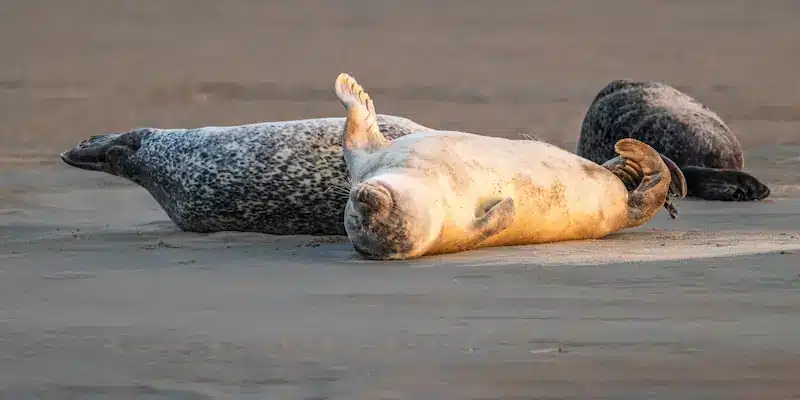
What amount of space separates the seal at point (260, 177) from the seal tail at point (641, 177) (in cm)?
112

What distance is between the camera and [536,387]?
4383mm

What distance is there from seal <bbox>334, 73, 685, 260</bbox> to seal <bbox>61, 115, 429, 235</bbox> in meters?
0.39

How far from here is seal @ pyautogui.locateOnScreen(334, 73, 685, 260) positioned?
6492mm

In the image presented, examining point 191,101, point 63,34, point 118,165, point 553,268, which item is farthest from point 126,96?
point 553,268

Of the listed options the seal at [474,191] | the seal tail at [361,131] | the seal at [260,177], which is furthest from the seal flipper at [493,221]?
the seal at [260,177]

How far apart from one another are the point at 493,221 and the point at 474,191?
0.59 feet

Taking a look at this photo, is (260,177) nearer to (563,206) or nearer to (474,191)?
(474,191)

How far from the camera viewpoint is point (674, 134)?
33.5ft

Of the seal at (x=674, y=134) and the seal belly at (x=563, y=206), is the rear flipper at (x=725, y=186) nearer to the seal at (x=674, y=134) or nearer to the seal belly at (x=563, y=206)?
the seal at (x=674, y=134)

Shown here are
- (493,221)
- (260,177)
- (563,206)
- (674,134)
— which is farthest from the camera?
(674,134)

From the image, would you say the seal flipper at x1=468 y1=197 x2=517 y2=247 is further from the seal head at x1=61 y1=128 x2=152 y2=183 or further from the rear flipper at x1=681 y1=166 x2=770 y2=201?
the rear flipper at x1=681 y1=166 x2=770 y2=201

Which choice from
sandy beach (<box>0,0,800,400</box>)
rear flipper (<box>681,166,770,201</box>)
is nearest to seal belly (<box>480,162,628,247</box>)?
sandy beach (<box>0,0,800,400</box>)

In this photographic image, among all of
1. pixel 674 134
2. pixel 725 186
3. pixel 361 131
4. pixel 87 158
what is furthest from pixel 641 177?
pixel 87 158

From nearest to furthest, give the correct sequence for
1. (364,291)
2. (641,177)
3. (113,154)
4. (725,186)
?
(364,291) < (641,177) < (113,154) < (725,186)
